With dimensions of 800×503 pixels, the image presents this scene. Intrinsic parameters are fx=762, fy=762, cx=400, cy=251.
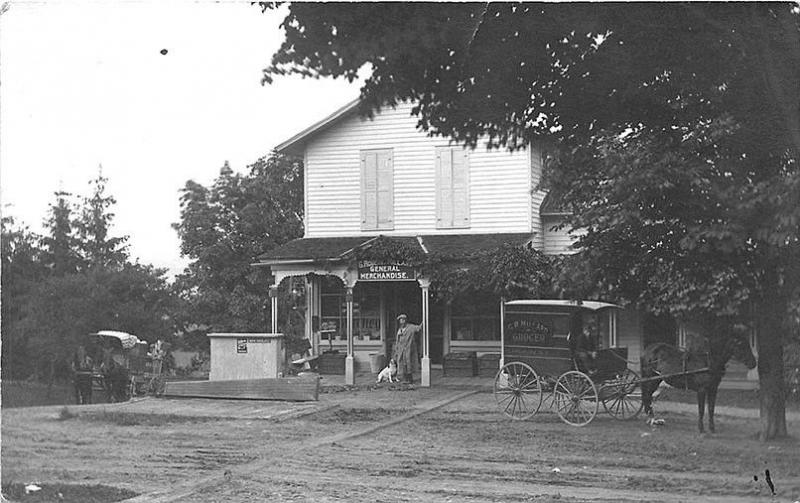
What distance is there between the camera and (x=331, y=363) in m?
3.83

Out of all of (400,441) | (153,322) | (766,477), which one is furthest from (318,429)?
(766,477)

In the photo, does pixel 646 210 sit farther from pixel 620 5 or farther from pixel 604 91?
pixel 620 5

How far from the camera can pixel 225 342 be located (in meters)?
3.69

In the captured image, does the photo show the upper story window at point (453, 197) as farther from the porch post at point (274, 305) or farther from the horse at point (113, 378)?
the horse at point (113, 378)

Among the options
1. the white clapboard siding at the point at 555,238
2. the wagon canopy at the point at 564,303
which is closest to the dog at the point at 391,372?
the wagon canopy at the point at 564,303

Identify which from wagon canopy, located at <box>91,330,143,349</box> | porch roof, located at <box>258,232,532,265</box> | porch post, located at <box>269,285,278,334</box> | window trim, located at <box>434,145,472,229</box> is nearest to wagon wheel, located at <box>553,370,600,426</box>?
porch roof, located at <box>258,232,532,265</box>

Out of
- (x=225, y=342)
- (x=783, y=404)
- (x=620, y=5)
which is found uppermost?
(x=620, y=5)

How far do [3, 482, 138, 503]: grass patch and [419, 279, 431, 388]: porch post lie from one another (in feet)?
5.30

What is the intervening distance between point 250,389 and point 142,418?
0.62m

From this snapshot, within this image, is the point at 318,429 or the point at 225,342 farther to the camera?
the point at 318,429

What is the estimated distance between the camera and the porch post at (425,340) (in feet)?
11.9

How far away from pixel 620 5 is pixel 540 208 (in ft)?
3.76

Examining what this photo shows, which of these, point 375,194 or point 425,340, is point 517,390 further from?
point 375,194

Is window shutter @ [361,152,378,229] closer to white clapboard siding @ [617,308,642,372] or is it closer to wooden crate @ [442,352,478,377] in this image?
wooden crate @ [442,352,478,377]
